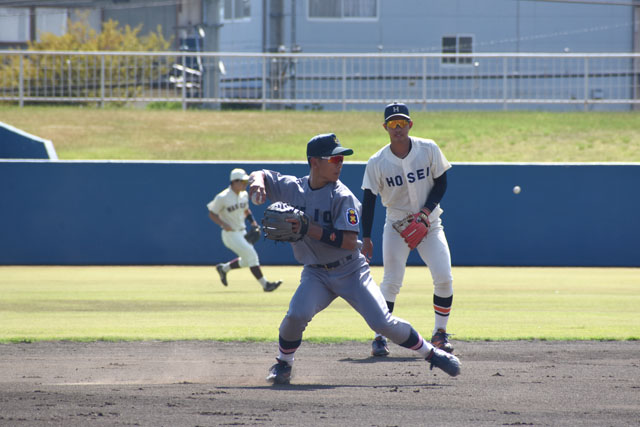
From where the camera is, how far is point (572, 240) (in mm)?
17703

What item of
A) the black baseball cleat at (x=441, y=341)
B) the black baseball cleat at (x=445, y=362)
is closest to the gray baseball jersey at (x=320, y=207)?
the black baseball cleat at (x=445, y=362)

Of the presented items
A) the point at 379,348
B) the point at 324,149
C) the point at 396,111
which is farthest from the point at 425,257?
the point at 324,149

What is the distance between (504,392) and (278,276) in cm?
989

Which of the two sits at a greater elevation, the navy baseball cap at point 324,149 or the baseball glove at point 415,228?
the navy baseball cap at point 324,149

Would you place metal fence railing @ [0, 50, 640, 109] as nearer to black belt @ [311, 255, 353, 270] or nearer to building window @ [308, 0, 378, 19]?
building window @ [308, 0, 378, 19]

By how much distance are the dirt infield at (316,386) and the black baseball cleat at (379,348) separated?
12 cm

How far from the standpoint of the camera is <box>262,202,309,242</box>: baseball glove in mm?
5664

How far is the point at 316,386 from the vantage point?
620cm

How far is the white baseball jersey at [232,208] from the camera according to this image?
1405cm

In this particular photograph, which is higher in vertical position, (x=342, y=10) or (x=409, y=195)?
(x=342, y=10)

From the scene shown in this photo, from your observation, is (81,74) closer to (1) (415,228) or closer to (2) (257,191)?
(1) (415,228)

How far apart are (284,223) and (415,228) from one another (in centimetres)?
203

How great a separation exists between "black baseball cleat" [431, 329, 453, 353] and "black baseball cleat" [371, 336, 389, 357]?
0.43 meters

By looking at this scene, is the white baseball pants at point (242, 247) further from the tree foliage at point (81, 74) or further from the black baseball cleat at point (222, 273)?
the tree foliage at point (81, 74)
